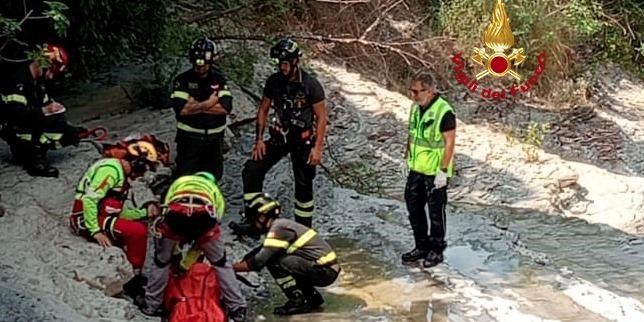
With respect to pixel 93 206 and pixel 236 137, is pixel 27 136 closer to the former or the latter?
pixel 93 206

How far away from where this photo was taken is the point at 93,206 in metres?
7.17

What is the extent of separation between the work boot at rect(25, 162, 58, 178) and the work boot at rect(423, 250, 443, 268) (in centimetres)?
308

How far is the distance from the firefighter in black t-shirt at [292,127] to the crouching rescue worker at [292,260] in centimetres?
115

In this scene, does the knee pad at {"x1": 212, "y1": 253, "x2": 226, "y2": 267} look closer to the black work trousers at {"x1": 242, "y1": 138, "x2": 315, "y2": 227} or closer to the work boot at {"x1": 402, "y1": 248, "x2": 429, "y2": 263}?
the black work trousers at {"x1": 242, "y1": 138, "x2": 315, "y2": 227}

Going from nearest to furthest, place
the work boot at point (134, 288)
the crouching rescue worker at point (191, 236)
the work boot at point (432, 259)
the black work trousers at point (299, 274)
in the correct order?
the crouching rescue worker at point (191, 236)
the work boot at point (134, 288)
the black work trousers at point (299, 274)
the work boot at point (432, 259)

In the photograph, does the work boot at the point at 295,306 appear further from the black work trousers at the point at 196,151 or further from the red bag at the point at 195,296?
the black work trousers at the point at 196,151

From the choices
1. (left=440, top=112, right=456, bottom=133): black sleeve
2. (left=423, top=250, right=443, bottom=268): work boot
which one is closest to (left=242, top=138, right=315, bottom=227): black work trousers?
(left=423, top=250, right=443, bottom=268): work boot

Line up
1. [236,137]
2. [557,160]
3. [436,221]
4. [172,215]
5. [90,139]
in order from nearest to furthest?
[172,215] → [436,221] → [90,139] → [236,137] → [557,160]

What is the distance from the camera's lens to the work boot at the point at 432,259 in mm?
8117

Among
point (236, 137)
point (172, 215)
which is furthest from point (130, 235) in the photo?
point (236, 137)

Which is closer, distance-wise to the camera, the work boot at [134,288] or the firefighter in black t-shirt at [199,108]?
the work boot at [134,288]

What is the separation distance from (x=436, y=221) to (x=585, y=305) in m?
1.34

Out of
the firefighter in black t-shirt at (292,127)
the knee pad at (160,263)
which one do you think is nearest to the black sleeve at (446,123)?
the firefighter in black t-shirt at (292,127)

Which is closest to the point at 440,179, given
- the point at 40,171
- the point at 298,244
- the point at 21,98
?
the point at 298,244
